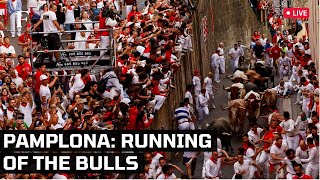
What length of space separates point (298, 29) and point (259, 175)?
3515cm

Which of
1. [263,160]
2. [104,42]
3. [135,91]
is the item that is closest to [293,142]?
[263,160]

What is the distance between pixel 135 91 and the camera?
3556 centimetres

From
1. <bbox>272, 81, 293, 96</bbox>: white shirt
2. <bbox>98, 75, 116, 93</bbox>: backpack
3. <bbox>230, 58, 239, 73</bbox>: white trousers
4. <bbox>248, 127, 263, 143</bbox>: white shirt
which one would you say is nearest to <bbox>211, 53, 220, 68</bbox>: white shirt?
<bbox>230, 58, 239, 73</bbox>: white trousers

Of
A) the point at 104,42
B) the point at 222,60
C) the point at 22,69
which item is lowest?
the point at 22,69

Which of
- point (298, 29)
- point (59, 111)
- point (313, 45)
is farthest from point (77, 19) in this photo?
point (298, 29)

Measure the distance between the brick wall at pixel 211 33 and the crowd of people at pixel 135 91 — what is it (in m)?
0.50

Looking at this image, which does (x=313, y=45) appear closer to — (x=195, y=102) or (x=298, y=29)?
(x=195, y=102)

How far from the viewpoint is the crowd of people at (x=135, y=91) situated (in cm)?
3209

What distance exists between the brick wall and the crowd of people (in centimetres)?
50

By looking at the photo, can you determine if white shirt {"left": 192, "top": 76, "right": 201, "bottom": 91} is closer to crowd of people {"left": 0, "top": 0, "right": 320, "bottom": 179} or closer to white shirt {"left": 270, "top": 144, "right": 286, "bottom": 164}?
crowd of people {"left": 0, "top": 0, "right": 320, "bottom": 179}

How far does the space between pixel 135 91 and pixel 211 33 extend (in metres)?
16.2

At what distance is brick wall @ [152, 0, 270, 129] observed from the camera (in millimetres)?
40669

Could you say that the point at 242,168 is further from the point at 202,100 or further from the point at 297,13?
the point at 297,13

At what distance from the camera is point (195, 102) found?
42500mm
